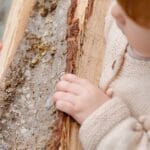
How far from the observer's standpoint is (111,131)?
1.09 m

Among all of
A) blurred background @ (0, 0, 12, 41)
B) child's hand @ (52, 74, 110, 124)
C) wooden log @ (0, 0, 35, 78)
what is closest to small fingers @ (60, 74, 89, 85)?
child's hand @ (52, 74, 110, 124)

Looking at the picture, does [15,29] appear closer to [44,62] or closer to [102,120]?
[44,62]

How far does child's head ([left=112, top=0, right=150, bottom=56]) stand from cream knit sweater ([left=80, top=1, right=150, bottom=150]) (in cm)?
9

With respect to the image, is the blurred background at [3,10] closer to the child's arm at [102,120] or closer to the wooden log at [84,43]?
the wooden log at [84,43]

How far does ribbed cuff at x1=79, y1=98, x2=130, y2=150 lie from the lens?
1.08m

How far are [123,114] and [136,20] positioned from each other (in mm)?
247

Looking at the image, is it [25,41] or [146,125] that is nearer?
[146,125]

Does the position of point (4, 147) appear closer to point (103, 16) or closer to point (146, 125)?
point (146, 125)

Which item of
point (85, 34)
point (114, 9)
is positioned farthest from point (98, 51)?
point (114, 9)

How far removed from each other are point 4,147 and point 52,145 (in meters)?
0.11

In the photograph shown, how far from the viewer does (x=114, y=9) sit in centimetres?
98

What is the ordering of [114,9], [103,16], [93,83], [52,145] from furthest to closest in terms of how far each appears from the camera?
[103,16]
[93,83]
[52,145]
[114,9]

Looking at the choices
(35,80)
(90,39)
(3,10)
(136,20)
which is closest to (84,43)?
(90,39)

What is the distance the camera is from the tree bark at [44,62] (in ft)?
3.69
